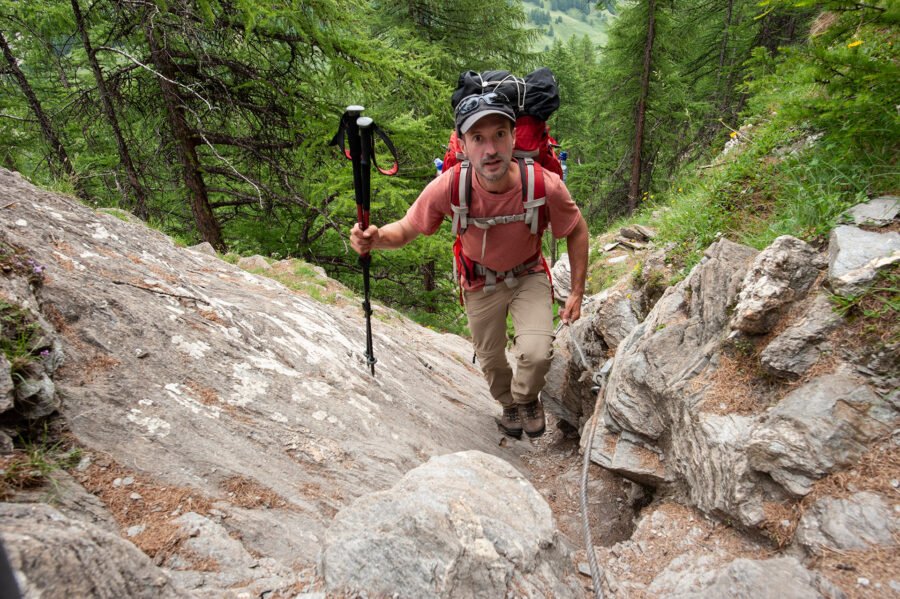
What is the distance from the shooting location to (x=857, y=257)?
3.29 m

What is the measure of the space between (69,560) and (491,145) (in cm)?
397

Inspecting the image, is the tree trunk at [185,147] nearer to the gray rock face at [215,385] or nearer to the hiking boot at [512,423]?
the gray rock face at [215,385]

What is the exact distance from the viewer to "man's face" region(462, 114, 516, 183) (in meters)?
4.29

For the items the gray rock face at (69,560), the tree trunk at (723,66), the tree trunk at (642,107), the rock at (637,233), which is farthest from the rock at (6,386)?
the tree trunk at (723,66)

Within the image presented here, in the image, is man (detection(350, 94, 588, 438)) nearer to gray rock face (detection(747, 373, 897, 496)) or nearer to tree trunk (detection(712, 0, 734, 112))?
gray rock face (detection(747, 373, 897, 496))

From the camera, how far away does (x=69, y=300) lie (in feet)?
12.4

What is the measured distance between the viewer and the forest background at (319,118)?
400cm

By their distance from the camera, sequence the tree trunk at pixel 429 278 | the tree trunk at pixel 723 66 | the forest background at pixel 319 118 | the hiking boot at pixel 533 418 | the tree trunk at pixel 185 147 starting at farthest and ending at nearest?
the tree trunk at pixel 723 66, the tree trunk at pixel 429 278, the tree trunk at pixel 185 147, the hiking boot at pixel 533 418, the forest background at pixel 319 118

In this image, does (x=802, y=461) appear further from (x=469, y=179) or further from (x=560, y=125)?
(x=560, y=125)

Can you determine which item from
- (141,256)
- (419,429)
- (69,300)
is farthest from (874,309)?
(141,256)

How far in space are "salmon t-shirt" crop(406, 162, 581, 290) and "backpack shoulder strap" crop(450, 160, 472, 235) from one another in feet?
0.15

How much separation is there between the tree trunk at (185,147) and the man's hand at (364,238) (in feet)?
20.2

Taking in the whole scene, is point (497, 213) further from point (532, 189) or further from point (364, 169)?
point (364, 169)

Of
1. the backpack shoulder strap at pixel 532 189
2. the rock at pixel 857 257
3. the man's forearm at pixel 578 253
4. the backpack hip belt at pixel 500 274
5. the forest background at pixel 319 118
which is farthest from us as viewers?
the backpack hip belt at pixel 500 274
